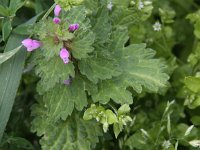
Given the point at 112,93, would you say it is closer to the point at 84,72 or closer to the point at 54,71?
the point at 84,72

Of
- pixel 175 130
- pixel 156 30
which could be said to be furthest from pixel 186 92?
pixel 156 30

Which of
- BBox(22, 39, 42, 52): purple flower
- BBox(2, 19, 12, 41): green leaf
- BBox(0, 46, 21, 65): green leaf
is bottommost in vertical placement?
BBox(0, 46, 21, 65): green leaf

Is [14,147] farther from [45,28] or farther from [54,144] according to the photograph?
[45,28]

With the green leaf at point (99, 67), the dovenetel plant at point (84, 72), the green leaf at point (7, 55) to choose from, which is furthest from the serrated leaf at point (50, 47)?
the green leaf at point (7, 55)

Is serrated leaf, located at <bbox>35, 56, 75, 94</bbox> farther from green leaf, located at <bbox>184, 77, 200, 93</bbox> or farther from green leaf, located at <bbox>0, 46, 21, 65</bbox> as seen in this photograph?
green leaf, located at <bbox>184, 77, 200, 93</bbox>

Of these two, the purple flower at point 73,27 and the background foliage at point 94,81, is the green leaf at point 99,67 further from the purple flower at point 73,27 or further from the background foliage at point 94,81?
the purple flower at point 73,27

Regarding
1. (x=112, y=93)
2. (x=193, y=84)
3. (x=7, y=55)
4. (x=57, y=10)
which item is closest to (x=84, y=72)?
(x=112, y=93)

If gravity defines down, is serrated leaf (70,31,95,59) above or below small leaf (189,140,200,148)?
above

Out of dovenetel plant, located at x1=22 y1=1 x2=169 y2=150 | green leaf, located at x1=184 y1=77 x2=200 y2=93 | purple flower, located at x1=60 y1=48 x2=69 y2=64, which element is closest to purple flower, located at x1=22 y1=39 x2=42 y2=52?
dovenetel plant, located at x1=22 y1=1 x2=169 y2=150
